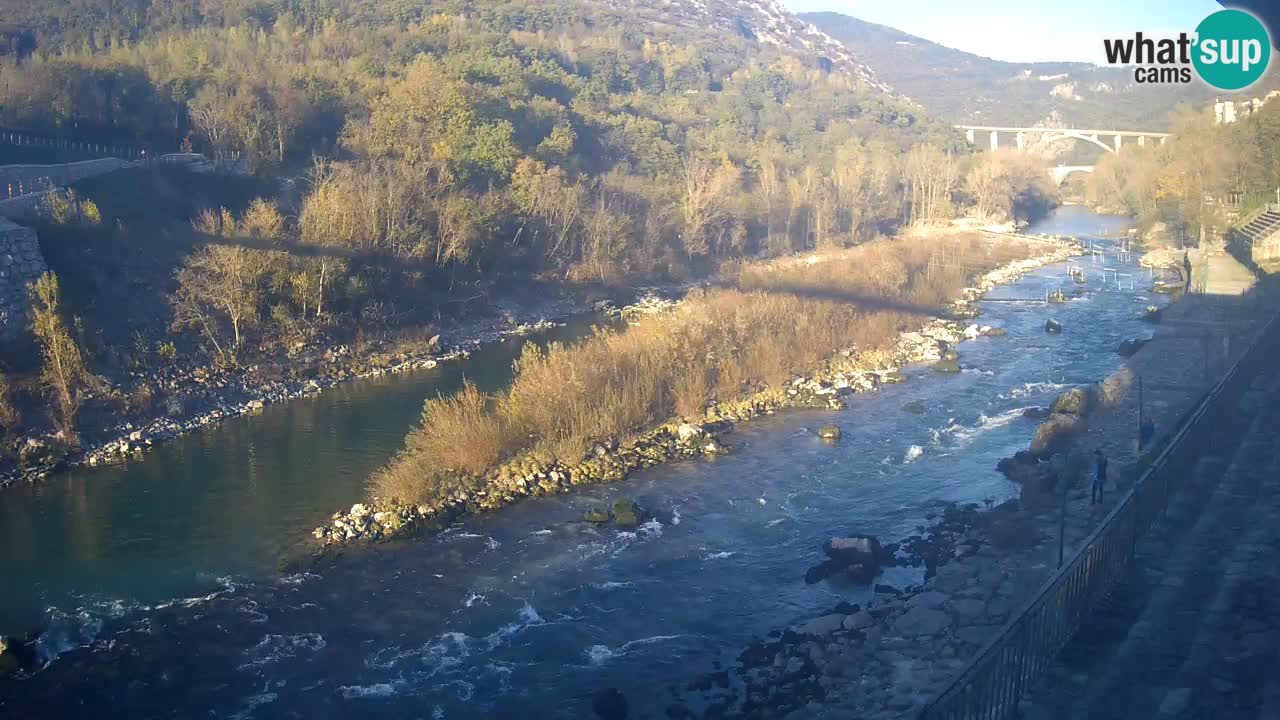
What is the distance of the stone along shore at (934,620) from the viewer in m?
7.75

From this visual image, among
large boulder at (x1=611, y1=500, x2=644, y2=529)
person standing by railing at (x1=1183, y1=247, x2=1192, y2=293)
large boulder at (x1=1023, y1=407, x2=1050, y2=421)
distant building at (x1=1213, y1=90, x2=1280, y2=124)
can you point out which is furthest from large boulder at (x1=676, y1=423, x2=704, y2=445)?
distant building at (x1=1213, y1=90, x2=1280, y2=124)

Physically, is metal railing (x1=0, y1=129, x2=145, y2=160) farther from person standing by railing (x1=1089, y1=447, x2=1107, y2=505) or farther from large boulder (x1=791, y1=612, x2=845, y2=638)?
person standing by railing (x1=1089, y1=447, x2=1107, y2=505)

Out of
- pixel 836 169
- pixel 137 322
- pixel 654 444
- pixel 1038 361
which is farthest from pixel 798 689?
pixel 836 169

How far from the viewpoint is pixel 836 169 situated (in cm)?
4522

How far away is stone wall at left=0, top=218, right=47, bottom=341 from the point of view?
56.0 feet

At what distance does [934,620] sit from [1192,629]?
2.27 meters

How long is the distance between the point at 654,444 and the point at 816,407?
3.63m

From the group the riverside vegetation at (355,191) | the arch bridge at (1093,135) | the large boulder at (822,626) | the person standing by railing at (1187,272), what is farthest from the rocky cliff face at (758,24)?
the large boulder at (822,626)

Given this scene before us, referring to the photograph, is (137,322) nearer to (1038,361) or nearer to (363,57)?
(1038,361)

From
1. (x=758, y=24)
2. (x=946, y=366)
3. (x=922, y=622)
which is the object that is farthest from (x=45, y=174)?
(x=758, y=24)

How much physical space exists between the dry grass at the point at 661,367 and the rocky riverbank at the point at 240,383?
12.4ft

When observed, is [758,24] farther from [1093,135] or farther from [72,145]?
[72,145]

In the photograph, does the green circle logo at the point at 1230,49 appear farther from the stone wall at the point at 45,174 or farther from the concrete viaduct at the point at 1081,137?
the concrete viaduct at the point at 1081,137

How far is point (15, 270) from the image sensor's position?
17.5m
